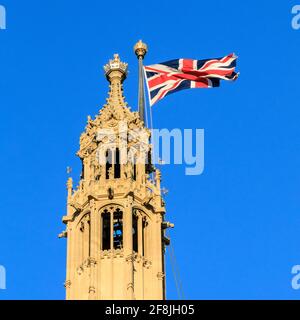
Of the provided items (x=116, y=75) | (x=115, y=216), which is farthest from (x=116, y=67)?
(x=115, y=216)

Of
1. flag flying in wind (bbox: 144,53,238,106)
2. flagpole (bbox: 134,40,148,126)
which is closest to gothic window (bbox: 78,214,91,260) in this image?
flag flying in wind (bbox: 144,53,238,106)

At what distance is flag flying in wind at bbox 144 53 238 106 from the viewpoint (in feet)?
301

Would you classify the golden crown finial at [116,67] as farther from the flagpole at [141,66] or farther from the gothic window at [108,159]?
the gothic window at [108,159]

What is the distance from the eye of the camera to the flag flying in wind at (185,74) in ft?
301

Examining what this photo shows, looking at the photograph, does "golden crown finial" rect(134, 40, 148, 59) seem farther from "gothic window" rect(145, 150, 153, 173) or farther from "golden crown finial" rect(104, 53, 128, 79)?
"gothic window" rect(145, 150, 153, 173)

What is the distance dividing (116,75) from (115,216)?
15.2 m

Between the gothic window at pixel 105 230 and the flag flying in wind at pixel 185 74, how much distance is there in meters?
8.90

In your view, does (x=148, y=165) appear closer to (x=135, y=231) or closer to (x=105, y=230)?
(x=135, y=231)

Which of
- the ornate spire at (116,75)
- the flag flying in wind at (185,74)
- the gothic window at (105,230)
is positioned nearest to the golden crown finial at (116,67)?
the ornate spire at (116,75)

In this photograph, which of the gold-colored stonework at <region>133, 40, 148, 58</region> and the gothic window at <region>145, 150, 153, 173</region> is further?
the gold-colored stonework at <region>133, 40, 148, 58</region>

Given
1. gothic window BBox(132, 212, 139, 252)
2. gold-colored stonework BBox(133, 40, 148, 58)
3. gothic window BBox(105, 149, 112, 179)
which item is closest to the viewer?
gothic window BBox(132, 212, 139, 252)

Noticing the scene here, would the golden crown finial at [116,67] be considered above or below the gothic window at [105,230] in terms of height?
above
